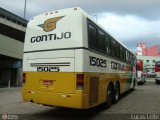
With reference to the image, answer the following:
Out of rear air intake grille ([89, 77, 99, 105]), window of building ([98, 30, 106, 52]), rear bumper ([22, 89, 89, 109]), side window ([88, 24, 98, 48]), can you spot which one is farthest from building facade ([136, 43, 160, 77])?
rear bumper ([22, 89, 89, 109])

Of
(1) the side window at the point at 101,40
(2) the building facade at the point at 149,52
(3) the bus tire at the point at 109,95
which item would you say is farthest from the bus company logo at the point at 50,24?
(2) the building facade at the point at 149,52

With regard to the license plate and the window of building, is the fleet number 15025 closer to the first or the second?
the window of building

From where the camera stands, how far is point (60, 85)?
385 inches

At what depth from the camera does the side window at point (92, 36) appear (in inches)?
401

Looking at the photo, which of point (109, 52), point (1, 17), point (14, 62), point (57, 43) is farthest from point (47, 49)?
point (14, 62)

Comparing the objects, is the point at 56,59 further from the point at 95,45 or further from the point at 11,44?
the point at 11,44

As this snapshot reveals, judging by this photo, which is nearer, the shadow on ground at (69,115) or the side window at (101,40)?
the shadow on ground at (69,115)

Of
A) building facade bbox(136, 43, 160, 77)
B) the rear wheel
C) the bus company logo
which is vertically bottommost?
the rear wheel

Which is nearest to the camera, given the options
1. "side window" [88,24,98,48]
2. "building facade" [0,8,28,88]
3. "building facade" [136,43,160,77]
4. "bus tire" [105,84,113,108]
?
"side window" [88,24,98,48]

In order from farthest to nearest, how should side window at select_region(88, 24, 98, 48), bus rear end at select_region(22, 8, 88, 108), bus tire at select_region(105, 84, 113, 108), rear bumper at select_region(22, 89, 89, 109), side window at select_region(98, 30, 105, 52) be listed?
bus tire at select_region(105, 84, 113, 108), side window at select_region(98, 30, 105, 52), side window at select_region(88, 24, 98, 48), bus rear end at select_region(22, 8, 88, 108), rear bumper at select_region(22, 89, 89, 109)

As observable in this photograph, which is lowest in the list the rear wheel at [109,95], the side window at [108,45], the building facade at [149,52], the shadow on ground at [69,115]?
the shadow on ground at [69,115]

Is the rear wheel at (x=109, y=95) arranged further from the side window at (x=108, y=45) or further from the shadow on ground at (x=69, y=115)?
the side window at (x=108, y=45)

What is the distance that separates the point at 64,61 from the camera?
984 cm

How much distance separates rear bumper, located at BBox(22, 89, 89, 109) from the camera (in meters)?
9.33
